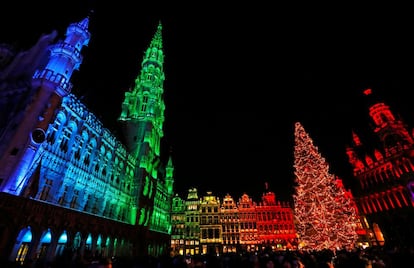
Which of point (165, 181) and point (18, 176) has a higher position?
point (165, 181)

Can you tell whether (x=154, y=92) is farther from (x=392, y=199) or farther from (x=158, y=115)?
(x=392, y=199)

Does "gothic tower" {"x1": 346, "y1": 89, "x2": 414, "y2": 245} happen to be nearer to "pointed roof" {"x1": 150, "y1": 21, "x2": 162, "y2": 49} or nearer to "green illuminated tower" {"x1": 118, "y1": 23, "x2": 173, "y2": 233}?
"green illuminated tower" {"x1": 118, "y1": 23, "x2": 173, "y2": 233}

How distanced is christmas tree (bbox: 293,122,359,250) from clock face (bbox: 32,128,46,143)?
83.5 feet

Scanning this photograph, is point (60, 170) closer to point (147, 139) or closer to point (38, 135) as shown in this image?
point (38, 135)

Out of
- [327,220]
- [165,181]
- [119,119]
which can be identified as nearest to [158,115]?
[119,119]

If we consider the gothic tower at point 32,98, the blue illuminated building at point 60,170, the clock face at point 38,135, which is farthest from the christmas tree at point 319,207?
the gothic tower at point 32,98

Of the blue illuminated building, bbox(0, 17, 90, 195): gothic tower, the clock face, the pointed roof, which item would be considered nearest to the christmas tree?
the blue illuminated building

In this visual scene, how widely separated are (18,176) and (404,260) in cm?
2494

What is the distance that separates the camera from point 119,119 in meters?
46.5

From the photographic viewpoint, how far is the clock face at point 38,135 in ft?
59.6

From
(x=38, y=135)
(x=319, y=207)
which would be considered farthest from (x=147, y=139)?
(x=319, y=207)

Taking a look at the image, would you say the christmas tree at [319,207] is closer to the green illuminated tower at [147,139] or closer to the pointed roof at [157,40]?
the green illuminated tower at [147,139]

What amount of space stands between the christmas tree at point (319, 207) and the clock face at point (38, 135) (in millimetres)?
25456

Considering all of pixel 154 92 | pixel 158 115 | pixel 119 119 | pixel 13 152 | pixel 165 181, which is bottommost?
pixel 13 152
